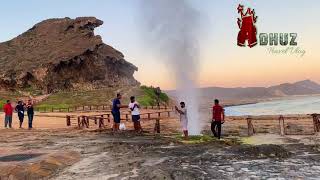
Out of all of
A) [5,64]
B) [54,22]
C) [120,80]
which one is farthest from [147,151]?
[54,22]

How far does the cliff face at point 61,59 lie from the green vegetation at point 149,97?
11.3m

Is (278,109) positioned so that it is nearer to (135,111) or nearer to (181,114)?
(135,111)

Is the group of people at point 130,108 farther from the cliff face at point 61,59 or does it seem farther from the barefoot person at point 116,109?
the cliff face at point 61,59

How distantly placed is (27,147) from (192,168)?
26.5 ft

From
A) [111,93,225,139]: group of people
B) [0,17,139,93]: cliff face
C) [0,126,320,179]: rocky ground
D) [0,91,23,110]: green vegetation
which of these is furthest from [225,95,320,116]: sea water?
[0,126,320,179]: rocky ground

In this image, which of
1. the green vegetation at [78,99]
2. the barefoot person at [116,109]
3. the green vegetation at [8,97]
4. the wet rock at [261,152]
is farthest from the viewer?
the green vegetation at [8,97]

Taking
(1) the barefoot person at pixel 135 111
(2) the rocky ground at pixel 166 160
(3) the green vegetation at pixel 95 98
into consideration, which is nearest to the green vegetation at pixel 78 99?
(3) the green vegetation at pixel 95 98

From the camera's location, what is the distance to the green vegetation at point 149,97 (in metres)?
64.8

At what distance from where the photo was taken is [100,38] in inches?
3356

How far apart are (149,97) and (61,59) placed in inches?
741

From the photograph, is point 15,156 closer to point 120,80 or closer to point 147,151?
point 147,151

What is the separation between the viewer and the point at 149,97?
6912 cm

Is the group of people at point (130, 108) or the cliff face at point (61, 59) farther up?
the cliff face at point (61, 59)

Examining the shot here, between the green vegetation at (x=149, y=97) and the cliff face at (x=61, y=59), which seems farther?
the cliff face at (x=61, y=59)
